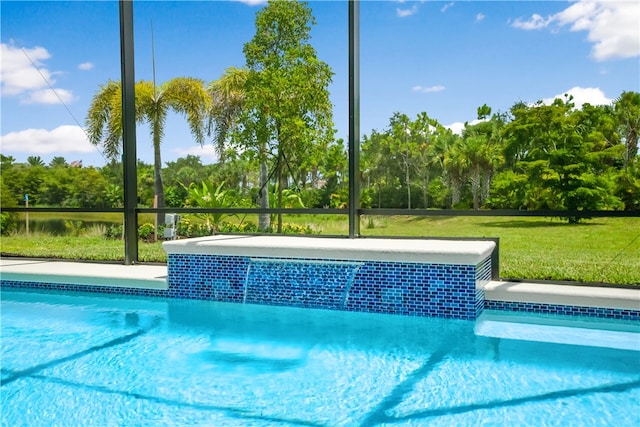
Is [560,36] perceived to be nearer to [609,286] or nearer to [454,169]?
[454,169]

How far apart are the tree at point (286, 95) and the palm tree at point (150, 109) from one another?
161 centimetres

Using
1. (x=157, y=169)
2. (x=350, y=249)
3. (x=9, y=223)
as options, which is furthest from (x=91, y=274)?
(x=9, y=223)

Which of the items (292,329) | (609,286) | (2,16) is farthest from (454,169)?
(2,16)

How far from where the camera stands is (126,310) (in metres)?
5.69

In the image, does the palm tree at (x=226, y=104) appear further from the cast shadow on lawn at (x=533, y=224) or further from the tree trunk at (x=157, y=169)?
the cast shadow on lawn at (x=533, y=224)

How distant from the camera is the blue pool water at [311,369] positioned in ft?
9.82

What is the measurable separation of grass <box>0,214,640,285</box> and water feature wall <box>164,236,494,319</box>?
333cm

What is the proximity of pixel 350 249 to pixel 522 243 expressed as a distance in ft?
24.0

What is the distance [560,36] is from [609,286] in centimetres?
819

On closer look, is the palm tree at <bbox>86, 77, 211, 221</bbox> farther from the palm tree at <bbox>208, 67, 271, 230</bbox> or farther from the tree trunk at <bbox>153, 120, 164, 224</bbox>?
the palm tree at <bbox>208, 67, 271, 230</bbox>

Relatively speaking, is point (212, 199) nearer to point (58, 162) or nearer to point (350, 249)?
point (58, 162)

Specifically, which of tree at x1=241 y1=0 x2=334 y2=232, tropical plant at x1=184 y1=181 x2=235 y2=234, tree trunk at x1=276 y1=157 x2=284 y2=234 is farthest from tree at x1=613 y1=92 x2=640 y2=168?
tropical plant at x1=184 y1=181 x2=235 y2=234

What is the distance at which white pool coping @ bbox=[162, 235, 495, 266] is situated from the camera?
16.4ft

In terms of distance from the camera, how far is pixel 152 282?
618cm
